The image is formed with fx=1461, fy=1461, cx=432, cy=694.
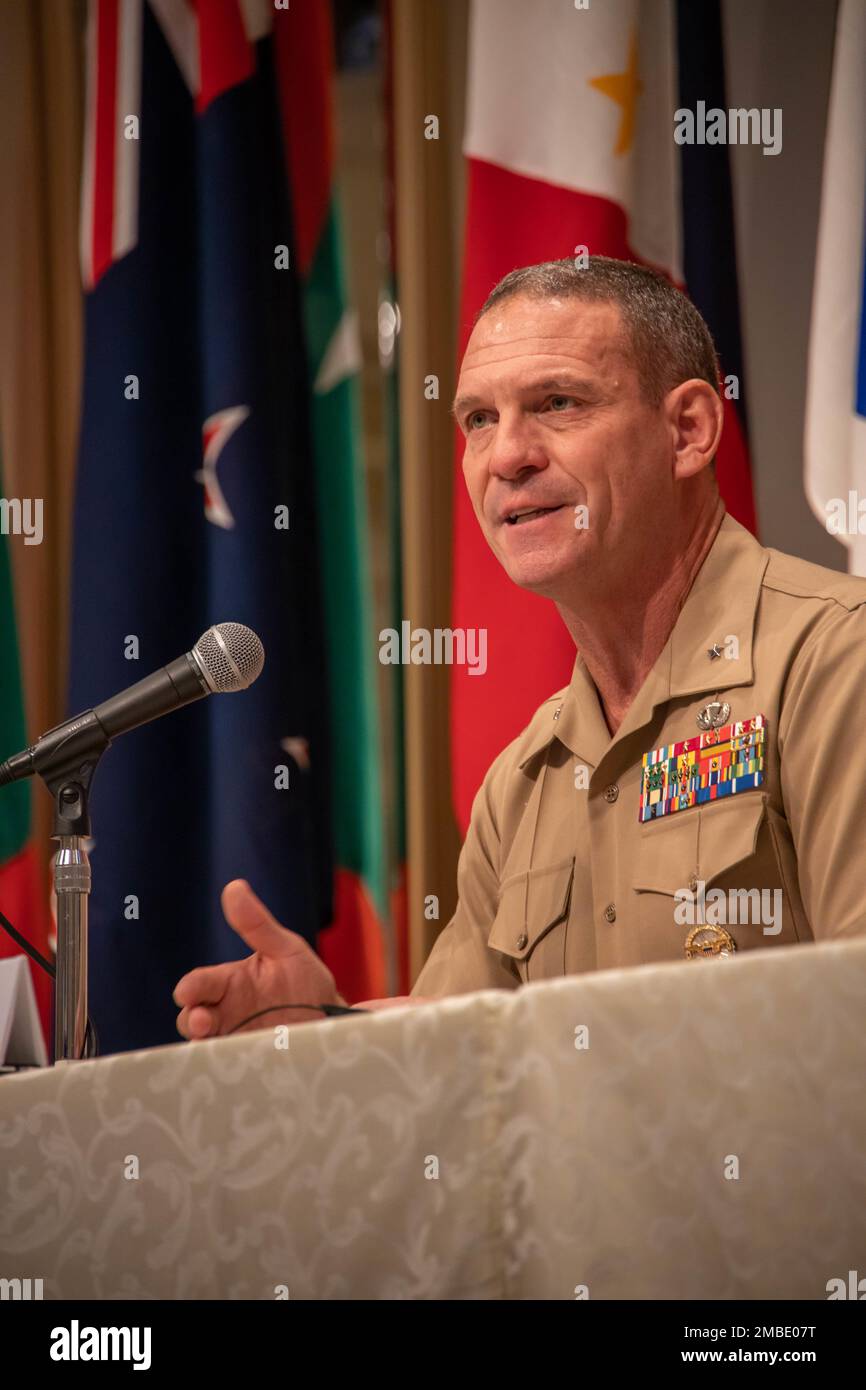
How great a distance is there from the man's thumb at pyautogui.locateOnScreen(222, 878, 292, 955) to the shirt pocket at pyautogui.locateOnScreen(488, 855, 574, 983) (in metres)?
0.42

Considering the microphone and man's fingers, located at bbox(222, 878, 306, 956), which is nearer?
man's fingers, located at bbox(222, 878, 306, 956)

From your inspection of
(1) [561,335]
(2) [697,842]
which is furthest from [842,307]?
(2) [697,842]

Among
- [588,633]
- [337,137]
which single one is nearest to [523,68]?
[337,137]

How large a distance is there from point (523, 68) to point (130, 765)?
4.47 ft

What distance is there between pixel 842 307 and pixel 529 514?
75 centimetres

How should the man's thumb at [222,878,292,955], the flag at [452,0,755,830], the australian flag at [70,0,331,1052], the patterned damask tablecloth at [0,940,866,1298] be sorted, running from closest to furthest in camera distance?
the patterned damask tablecloth at [0,940,866,1298]
the man's thumb at [222,878,292,955]
the flag at [452,0,755,830]
the australian flag at [70,0,331,1052]

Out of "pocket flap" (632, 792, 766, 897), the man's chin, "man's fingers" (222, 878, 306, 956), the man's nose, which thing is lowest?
"man's fingers" (222, 878, 306, 956)

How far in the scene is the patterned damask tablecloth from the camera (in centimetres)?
80

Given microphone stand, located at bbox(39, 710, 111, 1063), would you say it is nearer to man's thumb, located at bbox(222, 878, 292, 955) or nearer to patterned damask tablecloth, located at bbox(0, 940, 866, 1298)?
man's thumb, located at bbox(222, 878, 292, 955)

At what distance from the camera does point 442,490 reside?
262cm

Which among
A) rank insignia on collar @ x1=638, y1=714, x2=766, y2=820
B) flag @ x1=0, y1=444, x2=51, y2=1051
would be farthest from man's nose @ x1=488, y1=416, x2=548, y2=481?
flag @ x1=0, y1=444, x2=51, y2=1051

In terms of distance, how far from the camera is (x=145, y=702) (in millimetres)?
1521

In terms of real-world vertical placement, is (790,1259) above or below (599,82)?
below
